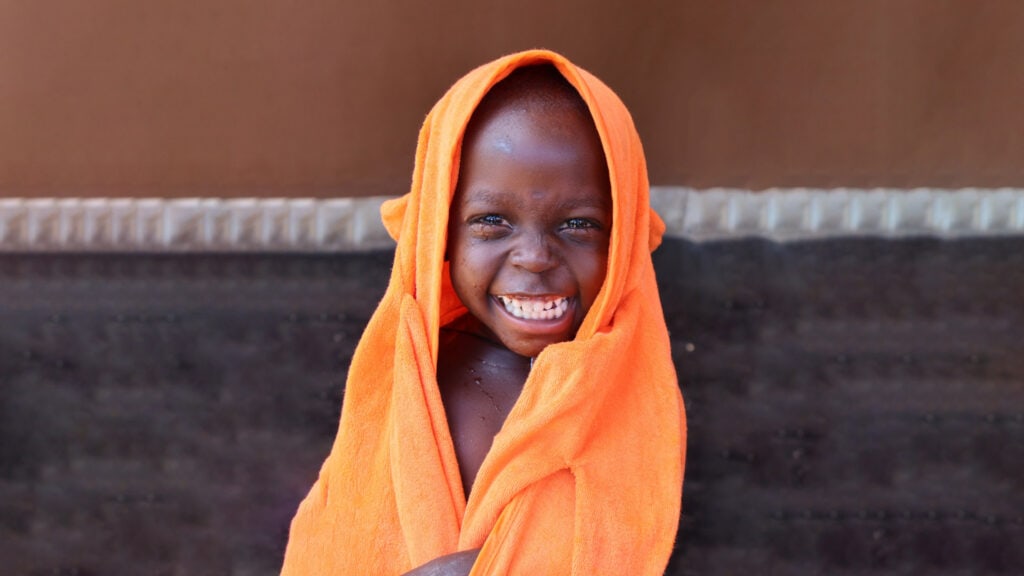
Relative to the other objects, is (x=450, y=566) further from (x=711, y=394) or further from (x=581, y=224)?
(x=711, y=394)

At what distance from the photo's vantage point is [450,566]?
959 mm

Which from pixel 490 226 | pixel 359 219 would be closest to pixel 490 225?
pixel 490 226

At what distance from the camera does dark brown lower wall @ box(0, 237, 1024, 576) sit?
1796 mm

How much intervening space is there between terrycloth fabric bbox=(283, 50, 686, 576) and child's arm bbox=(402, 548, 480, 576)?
0.02 metres

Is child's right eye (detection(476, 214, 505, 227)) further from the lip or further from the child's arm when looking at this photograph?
the child's arm

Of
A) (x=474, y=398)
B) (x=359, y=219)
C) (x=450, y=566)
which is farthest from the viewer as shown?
(x=359, y=219)

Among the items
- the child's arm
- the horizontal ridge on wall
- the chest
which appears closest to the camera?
the child's arm

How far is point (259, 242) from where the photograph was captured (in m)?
1.83

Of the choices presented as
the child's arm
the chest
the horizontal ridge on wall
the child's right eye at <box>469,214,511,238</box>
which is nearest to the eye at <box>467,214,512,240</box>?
the child's right eye at <box>469,214,511,238</box>

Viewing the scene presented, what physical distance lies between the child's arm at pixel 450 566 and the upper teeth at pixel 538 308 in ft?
0.85

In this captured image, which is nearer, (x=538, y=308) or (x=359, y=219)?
(x=538, y=308)

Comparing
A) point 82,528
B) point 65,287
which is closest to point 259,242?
point 65,287

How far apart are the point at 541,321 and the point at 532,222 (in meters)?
0.11

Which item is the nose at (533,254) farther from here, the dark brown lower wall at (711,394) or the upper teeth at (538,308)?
Answer: the dark brown lower wall at (711,394)
